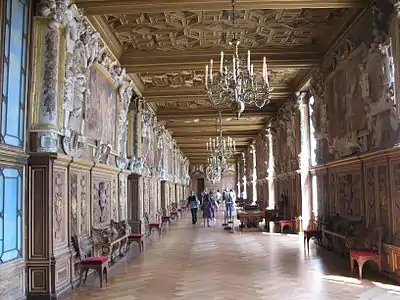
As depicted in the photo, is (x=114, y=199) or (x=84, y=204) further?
(x=114, y=199)

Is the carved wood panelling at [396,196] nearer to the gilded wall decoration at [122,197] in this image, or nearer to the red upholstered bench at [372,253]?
the red upholstered bench at [372,253]

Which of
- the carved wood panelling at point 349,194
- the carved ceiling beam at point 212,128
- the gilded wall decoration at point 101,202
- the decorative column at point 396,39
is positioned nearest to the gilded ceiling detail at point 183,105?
the carved ceiling beam at point 212,128

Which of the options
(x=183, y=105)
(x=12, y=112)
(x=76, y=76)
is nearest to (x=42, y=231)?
(x=12, y=112)

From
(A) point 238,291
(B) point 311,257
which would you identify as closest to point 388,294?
(A) point 238,291

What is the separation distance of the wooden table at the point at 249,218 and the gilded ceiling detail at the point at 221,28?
7.57 m

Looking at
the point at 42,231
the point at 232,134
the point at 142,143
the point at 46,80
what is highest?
the point at 232,134

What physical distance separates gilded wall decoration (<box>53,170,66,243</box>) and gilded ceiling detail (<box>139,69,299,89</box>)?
691 centimetres

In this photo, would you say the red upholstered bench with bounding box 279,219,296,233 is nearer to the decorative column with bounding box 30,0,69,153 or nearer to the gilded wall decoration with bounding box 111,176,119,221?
the gilded wall decoration with bounding box 111,176,119,221

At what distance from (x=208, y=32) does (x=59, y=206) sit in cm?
520

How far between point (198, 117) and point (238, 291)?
12884mm

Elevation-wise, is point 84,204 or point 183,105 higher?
point 183,105

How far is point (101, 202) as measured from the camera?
930 cm

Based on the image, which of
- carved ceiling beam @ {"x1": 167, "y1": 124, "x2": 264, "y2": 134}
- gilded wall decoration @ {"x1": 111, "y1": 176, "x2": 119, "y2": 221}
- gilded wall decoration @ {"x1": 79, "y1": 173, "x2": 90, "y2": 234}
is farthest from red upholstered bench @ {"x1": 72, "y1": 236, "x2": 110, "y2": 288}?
carved ceiling beam @ {"x1": 167, "y1": 124, "x2": 264, "y2": 134}

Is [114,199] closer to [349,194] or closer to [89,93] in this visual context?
[89,93]
